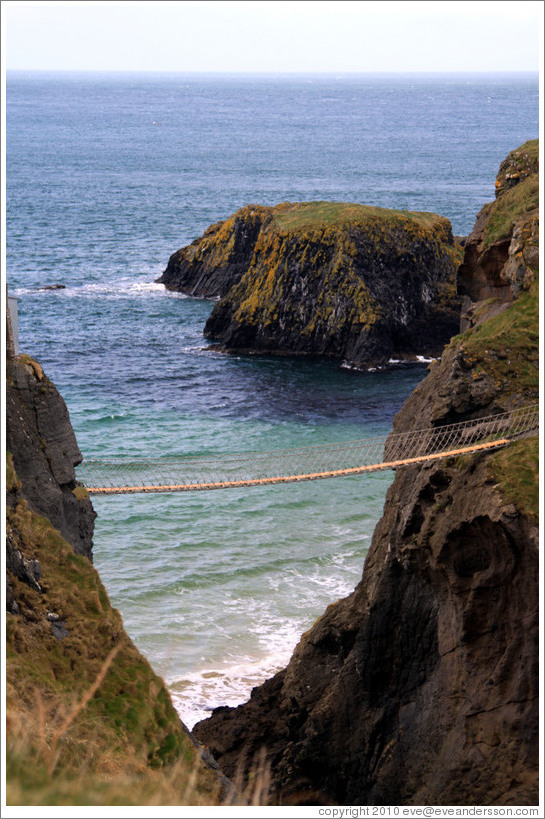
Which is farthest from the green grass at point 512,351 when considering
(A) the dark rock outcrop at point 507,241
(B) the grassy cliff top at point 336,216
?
(B) the grassy cliff top at point 336,216

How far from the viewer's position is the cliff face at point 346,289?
46281mm

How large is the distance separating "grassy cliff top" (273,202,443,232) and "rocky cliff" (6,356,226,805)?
31920 mm

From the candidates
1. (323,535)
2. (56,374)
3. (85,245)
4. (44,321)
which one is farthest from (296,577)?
(85,245)

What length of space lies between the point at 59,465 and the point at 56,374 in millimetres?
26998

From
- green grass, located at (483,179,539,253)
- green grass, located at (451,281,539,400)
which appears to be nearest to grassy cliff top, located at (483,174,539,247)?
green grass, located at (483,179,539,253)

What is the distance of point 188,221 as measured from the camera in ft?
267

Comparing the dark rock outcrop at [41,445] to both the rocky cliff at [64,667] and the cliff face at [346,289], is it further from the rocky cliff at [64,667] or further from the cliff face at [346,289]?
the cliff face at [346,289]

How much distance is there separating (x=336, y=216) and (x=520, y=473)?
109 ft

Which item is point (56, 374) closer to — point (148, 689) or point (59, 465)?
point (59, 465)

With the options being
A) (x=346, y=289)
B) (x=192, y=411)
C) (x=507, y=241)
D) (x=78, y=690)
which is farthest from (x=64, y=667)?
(x=346, y=289)

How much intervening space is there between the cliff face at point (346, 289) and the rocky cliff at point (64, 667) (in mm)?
28745

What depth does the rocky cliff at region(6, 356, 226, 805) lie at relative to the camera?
421 inches

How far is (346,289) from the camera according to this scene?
46.5 metres

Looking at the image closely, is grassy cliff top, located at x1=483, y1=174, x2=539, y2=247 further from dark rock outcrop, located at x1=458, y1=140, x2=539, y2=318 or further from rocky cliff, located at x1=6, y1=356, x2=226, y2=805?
rocky cliff, located at x1=6, y1=356, x2=226, y2=805
